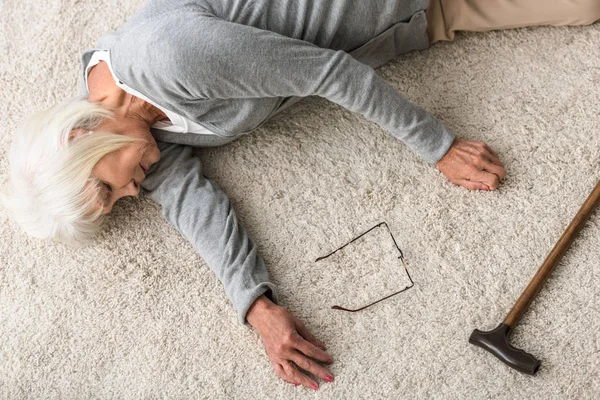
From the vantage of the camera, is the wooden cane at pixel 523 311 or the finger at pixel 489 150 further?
the finger at pixel 489 150

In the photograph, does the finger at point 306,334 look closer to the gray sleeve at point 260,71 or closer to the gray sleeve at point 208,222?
the gray sleeve at point 208,222

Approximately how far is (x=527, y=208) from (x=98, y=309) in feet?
3.21

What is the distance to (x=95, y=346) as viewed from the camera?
1308 mm

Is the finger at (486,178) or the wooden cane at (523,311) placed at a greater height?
the finger at (486,178)

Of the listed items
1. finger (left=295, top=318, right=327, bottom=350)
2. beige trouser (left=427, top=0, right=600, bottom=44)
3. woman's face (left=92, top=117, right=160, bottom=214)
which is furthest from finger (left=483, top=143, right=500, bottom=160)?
woman's face (left=92, top=117, right=160, bottom=214)

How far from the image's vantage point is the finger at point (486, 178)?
123 cm

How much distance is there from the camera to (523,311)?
1161 mm

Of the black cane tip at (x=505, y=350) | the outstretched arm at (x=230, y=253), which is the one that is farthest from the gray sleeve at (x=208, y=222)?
the black cane tip at (x=505, y=350)

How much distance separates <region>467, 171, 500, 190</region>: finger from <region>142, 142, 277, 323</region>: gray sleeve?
0.49m

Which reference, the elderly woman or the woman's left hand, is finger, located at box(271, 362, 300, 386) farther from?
the woman's left hand

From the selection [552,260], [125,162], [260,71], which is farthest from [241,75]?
[552,260]

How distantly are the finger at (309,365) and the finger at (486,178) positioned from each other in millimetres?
514

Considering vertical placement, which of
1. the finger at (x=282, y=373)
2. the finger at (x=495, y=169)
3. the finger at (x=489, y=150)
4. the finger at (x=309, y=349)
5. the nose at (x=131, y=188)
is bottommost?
the finger at (x=282, y=373)

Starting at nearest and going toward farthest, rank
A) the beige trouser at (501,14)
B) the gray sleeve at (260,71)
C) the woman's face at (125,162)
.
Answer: the gray sleeve at (260,71) < the woman's face at (125,162) < the beige trouser at (501,14)
